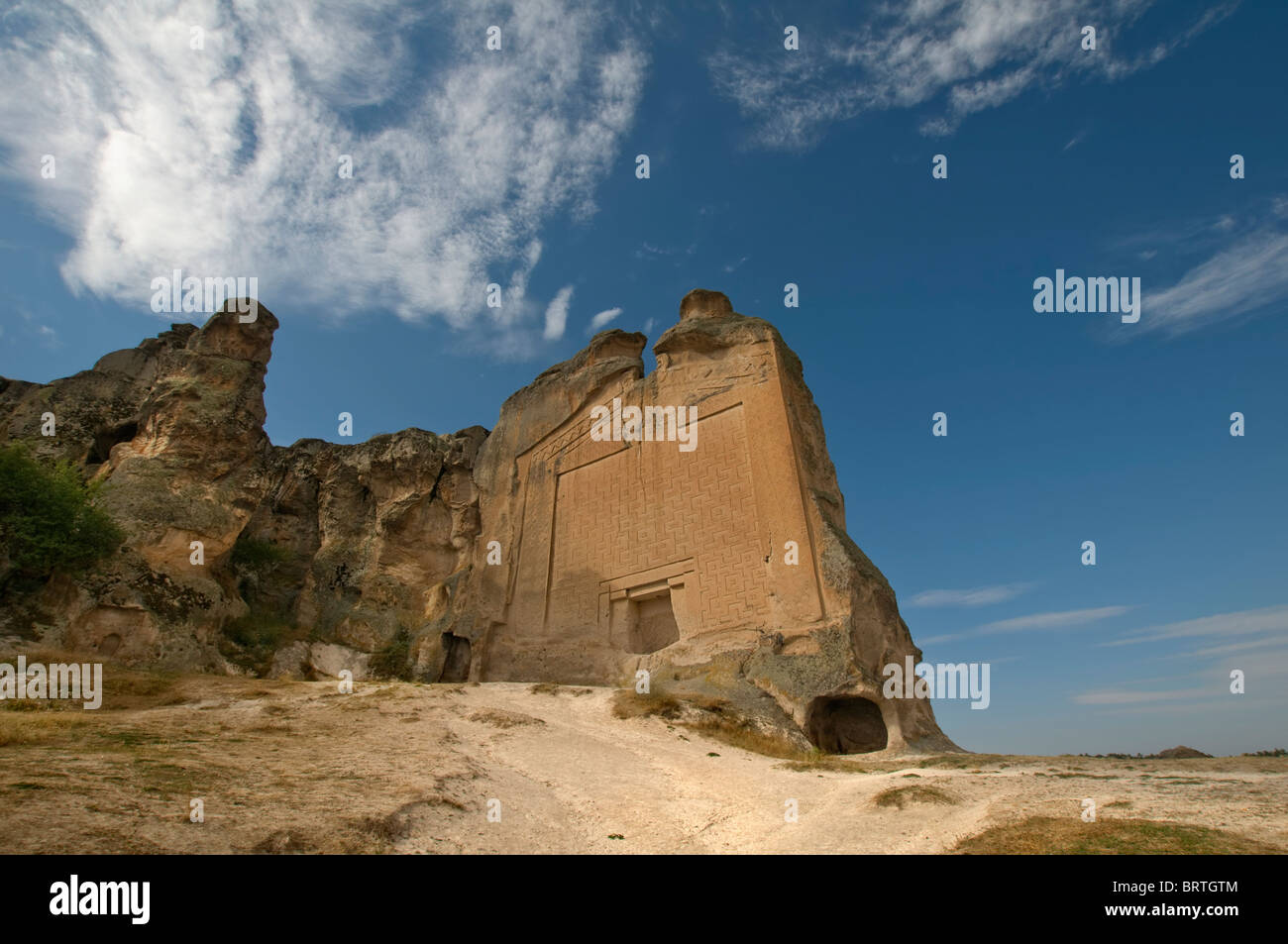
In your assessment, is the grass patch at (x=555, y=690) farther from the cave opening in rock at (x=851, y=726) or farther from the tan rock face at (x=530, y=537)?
the cave opening in rock at (x=851, y=726)

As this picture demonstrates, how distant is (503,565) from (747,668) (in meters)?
8.27

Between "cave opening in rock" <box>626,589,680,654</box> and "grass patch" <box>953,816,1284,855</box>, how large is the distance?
36.3 feet

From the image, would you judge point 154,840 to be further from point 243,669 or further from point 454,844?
point 243,669

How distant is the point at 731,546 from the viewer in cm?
1584

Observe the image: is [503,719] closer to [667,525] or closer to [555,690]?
[555,690]

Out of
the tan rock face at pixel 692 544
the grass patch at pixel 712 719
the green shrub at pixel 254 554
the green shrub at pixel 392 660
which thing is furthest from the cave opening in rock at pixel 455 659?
the green shrub at pixel 254 554

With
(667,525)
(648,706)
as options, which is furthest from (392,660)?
(648,706)

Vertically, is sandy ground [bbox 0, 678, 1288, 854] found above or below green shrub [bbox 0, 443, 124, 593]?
below

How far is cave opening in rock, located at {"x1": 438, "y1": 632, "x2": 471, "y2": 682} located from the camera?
745 inches

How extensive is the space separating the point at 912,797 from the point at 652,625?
33.3 ft

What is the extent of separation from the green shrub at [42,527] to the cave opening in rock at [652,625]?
501 inches

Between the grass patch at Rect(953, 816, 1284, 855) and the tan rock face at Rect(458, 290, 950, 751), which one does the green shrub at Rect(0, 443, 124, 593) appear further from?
the grass patch at Rect(953, 816, 1284, 855)

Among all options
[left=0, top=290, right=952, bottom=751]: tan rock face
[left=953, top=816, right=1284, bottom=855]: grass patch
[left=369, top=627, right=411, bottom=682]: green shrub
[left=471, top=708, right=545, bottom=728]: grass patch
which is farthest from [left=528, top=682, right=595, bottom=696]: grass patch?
[left=953, top=816, right=1284, bottom=855]: grass patch

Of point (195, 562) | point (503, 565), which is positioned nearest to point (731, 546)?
point (503, 565)
